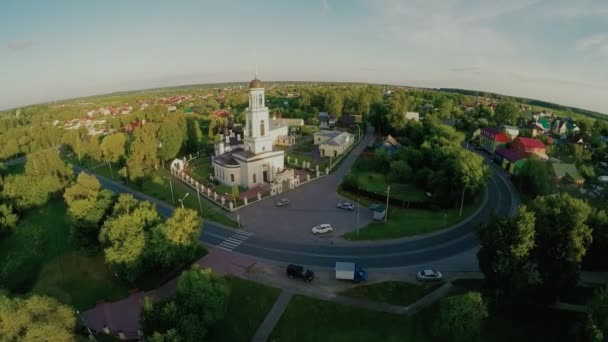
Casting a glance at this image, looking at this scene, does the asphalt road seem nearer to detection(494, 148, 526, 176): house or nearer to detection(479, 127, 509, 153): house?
detection(494, 148, 526, 176): house

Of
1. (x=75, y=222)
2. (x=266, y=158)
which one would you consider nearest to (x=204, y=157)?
(x=266, y=158)

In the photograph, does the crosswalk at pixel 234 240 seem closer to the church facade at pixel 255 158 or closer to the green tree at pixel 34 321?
the church facade at pixel 255 158

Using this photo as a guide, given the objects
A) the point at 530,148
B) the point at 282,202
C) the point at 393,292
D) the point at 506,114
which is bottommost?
the point at 393,292

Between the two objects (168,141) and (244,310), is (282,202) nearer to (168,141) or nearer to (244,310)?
(244,310)

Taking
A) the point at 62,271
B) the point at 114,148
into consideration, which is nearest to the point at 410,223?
the point at 62,271

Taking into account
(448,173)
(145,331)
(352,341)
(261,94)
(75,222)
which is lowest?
(352,341)

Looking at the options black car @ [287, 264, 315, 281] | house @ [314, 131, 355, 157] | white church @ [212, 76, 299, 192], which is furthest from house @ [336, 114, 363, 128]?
black car @ [287, 264, 315, 281]

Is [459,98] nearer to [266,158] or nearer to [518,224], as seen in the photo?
[266,158]

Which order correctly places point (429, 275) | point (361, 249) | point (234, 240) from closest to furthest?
point (429, 275) < point (361, 249) < point (234, 240)
